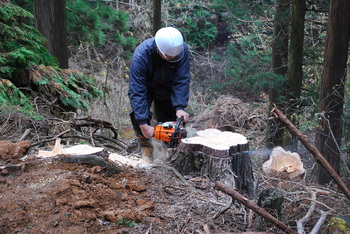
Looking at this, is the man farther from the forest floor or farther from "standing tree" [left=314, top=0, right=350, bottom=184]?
"standing tree" [left=314, top=0, right=350, bottom=184]

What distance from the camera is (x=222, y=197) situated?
3736mm

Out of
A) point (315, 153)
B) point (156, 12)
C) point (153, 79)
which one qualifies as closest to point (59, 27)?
point (156, 12)

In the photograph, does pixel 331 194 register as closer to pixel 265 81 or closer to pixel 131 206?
pixel 131 206

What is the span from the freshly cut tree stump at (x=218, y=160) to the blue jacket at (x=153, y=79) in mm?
613

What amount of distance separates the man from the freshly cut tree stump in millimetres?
404

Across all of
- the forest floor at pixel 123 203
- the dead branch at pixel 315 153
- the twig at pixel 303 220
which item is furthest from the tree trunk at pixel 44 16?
the twig at pixel 303 220

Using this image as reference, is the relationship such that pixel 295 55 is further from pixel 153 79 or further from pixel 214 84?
pixel 153 79

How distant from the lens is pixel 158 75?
185 inches

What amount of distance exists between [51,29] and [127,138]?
3861 mm

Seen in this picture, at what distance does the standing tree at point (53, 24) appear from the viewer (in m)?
7.50

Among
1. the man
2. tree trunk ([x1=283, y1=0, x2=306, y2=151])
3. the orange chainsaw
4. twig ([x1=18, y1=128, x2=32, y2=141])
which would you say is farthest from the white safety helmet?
tree trunk ([x1=283, y1=0, x2=306, y2=151])

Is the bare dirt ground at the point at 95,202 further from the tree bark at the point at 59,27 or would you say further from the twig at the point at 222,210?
the tree bark at the point at 59,27

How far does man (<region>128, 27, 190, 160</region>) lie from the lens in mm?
4309

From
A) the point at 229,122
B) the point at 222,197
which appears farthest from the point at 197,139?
the point at 229,122
